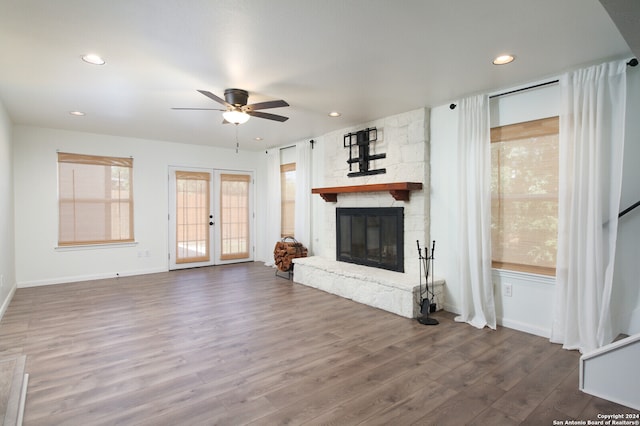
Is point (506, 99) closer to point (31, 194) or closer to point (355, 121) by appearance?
point (355, 121)

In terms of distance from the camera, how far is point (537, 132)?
11.5 ft

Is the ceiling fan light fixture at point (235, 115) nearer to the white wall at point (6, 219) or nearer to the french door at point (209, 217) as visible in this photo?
the white wall at point (6, 219)

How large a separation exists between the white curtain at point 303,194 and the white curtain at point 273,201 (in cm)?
69

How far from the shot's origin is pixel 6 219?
4586 millimetres

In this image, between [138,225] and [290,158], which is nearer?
[138,225]

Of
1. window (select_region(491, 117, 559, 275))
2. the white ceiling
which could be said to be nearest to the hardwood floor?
window (select_region(491, 117, 559, 275))

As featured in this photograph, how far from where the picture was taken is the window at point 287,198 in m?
7.21

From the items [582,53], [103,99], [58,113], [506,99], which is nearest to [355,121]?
[506,99]

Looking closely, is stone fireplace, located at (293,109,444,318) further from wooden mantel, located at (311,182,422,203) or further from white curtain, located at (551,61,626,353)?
white curtain, located at (551,61,626,353)

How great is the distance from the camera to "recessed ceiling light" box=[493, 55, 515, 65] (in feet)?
9.56

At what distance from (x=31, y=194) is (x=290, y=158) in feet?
15.0

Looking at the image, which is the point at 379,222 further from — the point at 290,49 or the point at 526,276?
the point at 290,49

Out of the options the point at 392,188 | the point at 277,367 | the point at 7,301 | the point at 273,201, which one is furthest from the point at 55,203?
the point at 392,188

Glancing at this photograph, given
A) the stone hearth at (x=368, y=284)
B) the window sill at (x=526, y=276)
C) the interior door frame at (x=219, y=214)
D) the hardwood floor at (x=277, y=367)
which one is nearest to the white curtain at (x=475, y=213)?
the window sill at (x=526, y=276)
